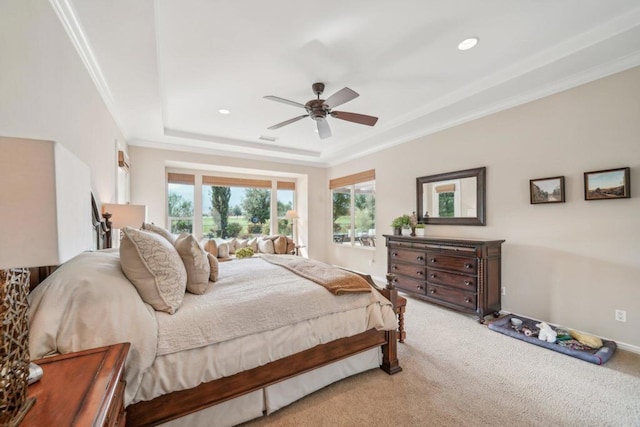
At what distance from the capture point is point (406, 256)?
394 centimetres

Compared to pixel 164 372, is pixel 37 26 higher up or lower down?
higher up

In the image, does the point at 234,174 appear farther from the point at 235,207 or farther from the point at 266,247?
the point at 266,247

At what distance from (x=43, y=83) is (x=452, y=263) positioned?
400 centimetres

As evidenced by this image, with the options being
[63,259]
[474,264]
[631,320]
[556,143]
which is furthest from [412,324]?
[63,259]

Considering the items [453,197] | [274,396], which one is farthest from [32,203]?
[453,197]

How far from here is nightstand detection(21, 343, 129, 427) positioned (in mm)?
671

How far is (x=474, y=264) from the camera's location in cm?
309

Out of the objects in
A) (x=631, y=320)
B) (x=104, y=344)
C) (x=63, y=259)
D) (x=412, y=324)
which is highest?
(x=63, y=259)

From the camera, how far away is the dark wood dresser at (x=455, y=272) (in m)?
3.06

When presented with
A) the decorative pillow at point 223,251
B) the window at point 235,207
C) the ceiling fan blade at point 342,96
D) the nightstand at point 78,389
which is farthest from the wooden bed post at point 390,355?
the window at point 235,207

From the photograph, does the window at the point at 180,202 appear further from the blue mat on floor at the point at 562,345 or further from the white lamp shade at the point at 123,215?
the blue mat on floor at the point at 562,345

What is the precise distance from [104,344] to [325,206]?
5791 mm

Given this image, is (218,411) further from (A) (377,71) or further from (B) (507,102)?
(B) (507,102)

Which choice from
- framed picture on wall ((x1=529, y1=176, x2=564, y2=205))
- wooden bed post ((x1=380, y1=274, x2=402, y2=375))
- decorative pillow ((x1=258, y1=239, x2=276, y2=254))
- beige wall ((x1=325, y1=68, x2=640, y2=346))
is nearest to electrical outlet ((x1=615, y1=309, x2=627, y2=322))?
beige wall ((x1=325, y1=68, x2=640, y2=346))
